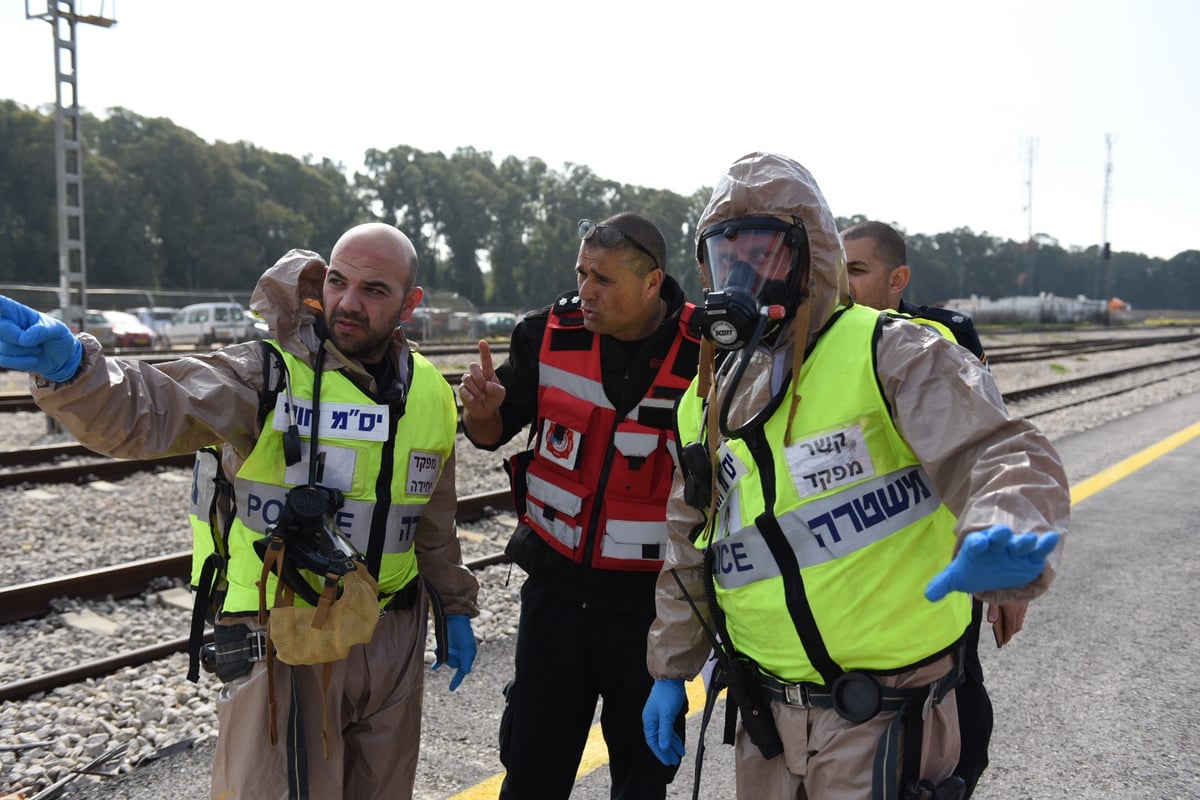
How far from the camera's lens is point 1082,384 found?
21.6 meters

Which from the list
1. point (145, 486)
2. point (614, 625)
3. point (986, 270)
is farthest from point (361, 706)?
point (986, 270)

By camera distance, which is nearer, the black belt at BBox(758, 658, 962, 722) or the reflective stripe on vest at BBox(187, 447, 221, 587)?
the black belt at BBox(758, 658, 962, 722)

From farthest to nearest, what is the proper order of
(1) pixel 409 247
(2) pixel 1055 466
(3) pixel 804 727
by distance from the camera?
(1) pixel 409 247 < (3) pixel 804 727 < (2) pixel 1055 466

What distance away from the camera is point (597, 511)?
304cm

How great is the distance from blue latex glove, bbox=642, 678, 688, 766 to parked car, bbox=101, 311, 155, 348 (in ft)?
86.7

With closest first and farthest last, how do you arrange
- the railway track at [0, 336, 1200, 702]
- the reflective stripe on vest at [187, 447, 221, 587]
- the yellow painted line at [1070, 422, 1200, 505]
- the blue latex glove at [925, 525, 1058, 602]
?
the blue latex glove at [925, 525, 1058, 602], the reflective stripe on vest at [187, 447, 221, 587], the railway track at [0, 336, 1200, 702], the yellow painted line at [1070, 422, 1200, 505]

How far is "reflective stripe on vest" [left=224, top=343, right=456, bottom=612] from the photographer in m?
2.58

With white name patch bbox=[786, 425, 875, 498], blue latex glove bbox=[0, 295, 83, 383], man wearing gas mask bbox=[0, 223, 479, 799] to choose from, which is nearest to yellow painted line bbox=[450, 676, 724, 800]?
man wearing gas mask bbox=[0, 223, 479, 799]

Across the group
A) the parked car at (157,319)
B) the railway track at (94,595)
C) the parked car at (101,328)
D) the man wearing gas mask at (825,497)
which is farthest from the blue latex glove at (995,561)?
the parked car at (157,319)

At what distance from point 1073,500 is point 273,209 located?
61.5m

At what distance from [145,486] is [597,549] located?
745 centimetres

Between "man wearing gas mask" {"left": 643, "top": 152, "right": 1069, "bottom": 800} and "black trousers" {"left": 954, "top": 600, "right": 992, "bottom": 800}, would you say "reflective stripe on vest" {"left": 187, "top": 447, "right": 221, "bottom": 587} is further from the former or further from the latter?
"black trousers" {"left": 954, "top": 600, "right": 992, "bottom": 800}

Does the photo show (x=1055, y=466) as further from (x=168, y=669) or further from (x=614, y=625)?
(x=168, y=669)

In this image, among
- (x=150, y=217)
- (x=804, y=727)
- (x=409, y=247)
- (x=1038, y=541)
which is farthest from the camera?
(x=150, y=217)
